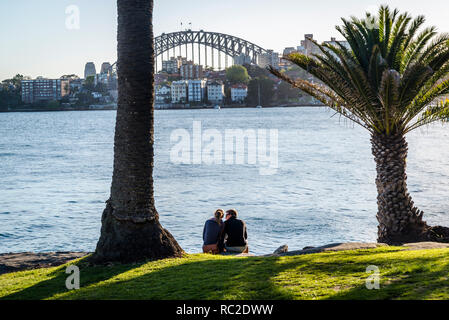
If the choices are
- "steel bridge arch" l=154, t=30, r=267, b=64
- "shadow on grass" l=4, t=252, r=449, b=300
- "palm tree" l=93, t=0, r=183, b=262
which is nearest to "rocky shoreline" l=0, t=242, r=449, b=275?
"shadow on grass" l=4, t=252, r=449, b=300

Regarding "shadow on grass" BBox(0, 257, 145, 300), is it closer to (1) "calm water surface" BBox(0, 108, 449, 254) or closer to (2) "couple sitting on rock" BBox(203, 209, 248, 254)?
(2) "couple sitting on rock" BBox(203, 209, 248, 254)

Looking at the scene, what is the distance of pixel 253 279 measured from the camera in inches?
241

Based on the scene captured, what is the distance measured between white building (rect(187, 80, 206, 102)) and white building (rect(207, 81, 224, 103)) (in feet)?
5.95

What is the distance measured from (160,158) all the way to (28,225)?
26567 mm

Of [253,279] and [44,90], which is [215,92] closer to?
[44,90]

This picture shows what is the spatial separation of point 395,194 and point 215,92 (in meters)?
162

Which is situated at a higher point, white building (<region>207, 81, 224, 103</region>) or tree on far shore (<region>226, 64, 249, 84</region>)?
tree on far shore (<region>226, 64, 249, 84</region>)

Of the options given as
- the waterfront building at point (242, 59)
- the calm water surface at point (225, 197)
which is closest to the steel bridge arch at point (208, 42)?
the waterfront building at point (242, 59)

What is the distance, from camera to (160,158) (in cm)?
4572

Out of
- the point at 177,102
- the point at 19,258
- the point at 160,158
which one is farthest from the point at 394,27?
the point at 177,102

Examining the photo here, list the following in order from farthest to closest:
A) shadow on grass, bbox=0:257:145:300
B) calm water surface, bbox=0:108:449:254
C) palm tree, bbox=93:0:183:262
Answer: calm water surface, bbox=0:108:449:254 → palm tree, bbox=93:0:183:262 → shadow on grass, bbox=0:257:145:300

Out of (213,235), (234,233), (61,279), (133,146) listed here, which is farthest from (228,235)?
(61,279)

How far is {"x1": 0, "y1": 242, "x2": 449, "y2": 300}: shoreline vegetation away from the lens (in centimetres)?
517
